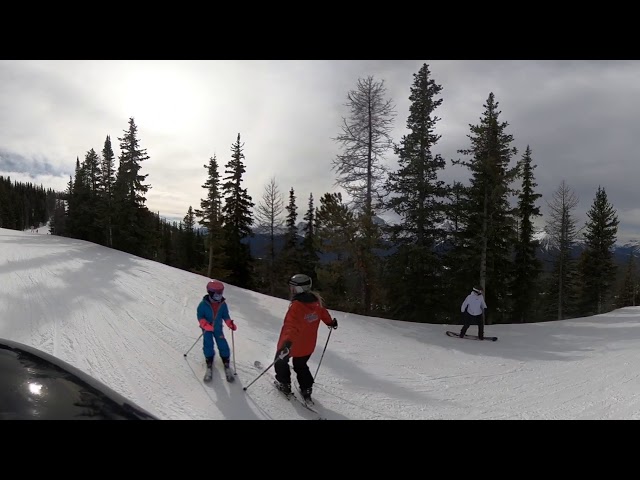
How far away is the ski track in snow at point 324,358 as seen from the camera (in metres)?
4.58

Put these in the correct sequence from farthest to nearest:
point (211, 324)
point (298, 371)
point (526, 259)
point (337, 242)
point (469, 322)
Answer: point (526, 259)
point (337, 242)
point (469, 322)
point (211, 324)
point (298, 371)

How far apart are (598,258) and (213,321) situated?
39471 mm

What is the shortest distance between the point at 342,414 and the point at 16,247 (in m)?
17.2

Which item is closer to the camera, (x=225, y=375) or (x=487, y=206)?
(x=225, y=375)

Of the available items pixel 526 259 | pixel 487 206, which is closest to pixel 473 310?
pixel 487 206

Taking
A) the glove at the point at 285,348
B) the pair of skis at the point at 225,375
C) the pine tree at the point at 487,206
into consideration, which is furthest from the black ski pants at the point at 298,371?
the pine tree at the point at 487,206

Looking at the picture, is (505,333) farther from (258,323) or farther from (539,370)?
(258,323)

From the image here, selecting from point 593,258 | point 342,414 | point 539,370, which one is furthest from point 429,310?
point 593,258

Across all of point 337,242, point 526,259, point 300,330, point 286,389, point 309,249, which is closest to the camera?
point 300,330

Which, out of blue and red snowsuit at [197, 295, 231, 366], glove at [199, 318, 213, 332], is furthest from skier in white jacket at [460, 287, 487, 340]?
glove at [199, 318, 213, 332]

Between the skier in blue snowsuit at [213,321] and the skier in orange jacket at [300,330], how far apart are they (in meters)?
1.04

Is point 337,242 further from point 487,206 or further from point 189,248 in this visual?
point 189,248

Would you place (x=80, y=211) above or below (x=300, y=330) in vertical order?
above

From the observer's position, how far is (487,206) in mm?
19766
